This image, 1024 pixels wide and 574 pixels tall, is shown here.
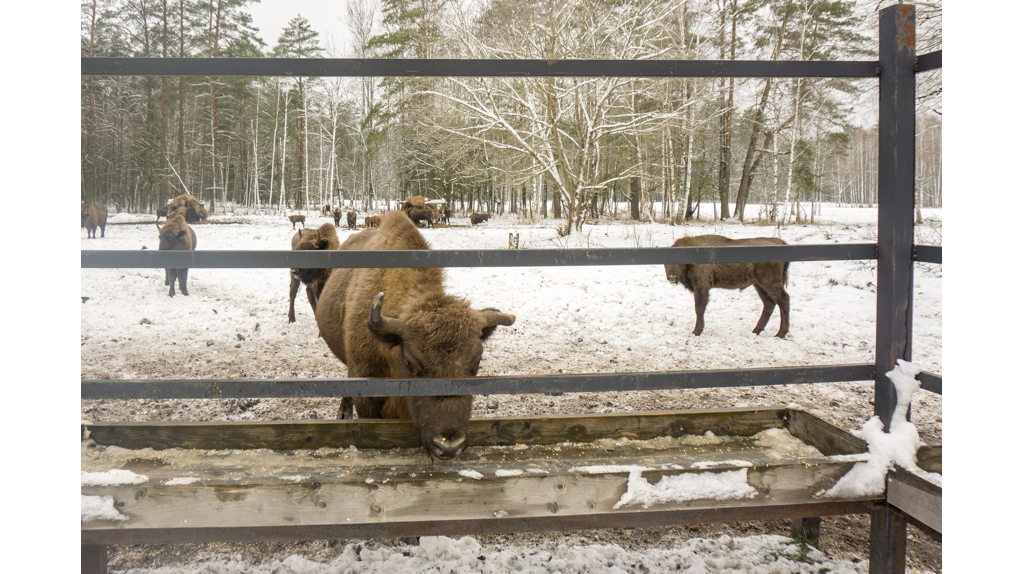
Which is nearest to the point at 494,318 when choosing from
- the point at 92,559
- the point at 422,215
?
the point at 92,559

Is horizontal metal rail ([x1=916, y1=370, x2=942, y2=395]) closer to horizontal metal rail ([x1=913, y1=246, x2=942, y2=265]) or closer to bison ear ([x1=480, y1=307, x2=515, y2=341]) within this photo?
horizontal metal rail ([x1=913, y1=246, x2=942, y2=265])

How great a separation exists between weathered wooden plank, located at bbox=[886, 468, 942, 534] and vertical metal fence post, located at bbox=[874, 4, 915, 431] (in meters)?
0.26

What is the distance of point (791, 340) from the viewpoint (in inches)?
330

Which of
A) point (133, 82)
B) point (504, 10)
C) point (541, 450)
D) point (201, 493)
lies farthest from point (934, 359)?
point (133, 82)

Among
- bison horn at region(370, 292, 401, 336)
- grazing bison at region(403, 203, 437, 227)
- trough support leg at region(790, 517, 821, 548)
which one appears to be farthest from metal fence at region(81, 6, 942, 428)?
grazing bison at region(403, 203, 437, 227)

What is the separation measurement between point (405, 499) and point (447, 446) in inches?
16.1

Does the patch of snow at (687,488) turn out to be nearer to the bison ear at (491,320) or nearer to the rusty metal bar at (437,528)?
the rusty metal bar at (437,528)

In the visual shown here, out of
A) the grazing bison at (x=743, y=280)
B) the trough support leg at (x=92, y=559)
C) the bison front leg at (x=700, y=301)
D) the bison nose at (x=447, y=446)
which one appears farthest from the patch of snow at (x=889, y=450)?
the bison front leg at (x=700, y=301)

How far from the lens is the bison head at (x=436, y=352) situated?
2311 millimetres

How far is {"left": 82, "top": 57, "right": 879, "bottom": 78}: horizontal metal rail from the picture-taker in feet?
6.39

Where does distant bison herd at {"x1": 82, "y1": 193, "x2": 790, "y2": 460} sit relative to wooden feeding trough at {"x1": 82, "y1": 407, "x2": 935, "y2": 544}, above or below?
above

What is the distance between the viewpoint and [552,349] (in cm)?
780

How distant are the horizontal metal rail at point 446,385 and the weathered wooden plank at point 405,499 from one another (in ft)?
1.07

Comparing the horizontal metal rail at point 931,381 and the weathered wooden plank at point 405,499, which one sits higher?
the horizontal metal rail at point 931,381
